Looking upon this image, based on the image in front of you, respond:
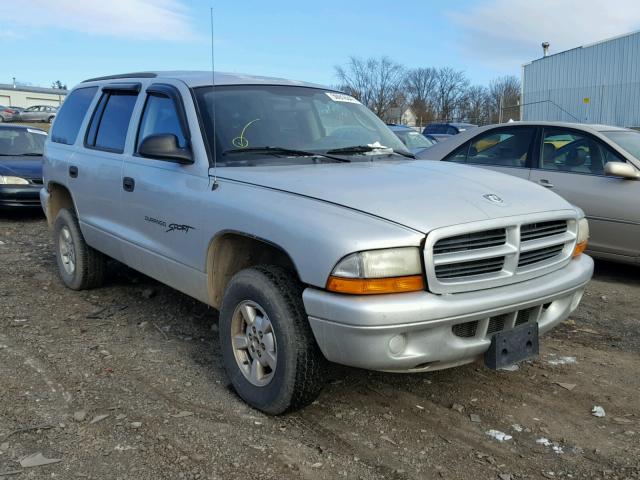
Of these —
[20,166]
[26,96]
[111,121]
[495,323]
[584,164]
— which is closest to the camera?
[495,323]

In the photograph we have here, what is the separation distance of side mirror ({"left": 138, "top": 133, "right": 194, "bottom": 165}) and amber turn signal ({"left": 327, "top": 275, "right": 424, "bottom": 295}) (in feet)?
4.85

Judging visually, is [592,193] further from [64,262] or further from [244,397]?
[64,262]

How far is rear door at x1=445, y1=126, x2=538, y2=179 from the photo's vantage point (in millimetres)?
6785

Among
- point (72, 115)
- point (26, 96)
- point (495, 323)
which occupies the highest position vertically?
point (26, 96)

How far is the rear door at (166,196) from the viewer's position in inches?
151

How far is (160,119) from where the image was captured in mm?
4438

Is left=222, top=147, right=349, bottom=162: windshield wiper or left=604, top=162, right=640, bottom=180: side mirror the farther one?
left=604, top=162, right=640, bottom=180: side mirror

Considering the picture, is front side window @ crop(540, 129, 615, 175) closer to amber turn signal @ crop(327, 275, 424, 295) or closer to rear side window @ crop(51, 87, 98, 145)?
amber turn signal @ crop(327, 275, 424, 295)

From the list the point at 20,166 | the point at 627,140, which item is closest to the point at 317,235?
the point at 627,140

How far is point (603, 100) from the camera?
25.4 meters

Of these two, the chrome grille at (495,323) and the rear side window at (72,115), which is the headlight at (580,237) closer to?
the chrome grille at (495,323)

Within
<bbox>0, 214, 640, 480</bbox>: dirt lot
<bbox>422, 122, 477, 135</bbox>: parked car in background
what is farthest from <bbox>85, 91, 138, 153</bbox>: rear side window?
<bbox>422, 122, 477, 135</bbox>: parked car in background

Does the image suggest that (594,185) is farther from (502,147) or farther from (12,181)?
(12,181)

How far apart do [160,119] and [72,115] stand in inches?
73.2
